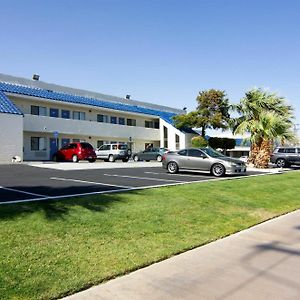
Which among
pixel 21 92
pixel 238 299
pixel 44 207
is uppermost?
pixel 21 92

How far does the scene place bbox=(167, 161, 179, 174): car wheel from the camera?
765 inches

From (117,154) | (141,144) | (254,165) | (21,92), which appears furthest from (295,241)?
(141,144)

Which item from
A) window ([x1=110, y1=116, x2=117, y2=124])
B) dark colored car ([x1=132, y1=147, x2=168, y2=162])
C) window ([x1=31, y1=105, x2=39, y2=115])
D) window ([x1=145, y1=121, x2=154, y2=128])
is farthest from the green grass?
window ([x1=145, y1=121, x2=154, y2=128])

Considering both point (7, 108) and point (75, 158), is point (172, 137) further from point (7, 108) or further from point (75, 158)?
point (7, 108)

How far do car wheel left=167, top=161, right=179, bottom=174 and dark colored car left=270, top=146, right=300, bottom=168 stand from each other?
13082 mm

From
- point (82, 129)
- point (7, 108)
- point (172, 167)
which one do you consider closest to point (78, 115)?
point (82, 129)

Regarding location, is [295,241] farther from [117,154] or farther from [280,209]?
[117,154]

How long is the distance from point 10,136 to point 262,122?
17841 millimetres

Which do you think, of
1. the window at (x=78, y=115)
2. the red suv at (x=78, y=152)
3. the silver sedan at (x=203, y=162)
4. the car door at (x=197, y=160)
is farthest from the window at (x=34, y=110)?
the car door at (x=197, y=160)

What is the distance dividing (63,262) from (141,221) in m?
2.45

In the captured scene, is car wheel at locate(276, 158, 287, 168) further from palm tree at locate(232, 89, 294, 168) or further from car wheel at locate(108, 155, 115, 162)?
car wheel at locate(108, 155, 115, 162)

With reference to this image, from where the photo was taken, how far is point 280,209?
10.0 meters

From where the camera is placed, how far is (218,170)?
1819 centimetres

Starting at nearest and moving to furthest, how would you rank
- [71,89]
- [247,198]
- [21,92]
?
[247,198]
[21,92]
[71,89]
